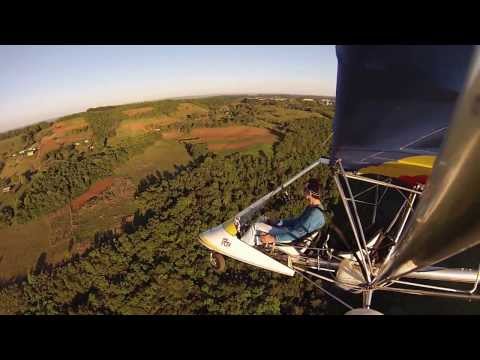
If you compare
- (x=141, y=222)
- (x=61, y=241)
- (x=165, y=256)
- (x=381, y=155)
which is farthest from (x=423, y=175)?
(x=61, y=241)

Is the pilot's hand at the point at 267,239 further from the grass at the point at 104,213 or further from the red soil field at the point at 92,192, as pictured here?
the red soil field at the point at 92,192

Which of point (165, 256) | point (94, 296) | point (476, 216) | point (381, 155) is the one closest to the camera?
point (476, 216)

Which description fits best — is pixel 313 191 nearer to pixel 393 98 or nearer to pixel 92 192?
pixel 393 98

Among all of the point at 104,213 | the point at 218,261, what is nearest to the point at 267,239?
the point at 218,261
